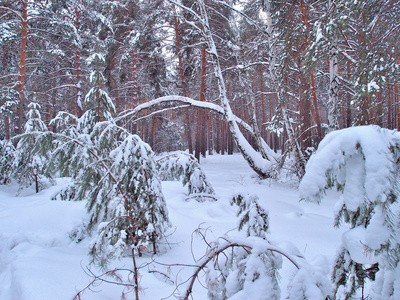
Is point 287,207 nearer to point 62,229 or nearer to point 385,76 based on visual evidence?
point 385,76

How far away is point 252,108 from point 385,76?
5843 mm

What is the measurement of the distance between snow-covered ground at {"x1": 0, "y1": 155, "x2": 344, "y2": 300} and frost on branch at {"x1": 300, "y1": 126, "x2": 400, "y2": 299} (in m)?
0.21

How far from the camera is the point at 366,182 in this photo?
0.84 m

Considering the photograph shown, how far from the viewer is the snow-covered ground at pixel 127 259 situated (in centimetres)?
191

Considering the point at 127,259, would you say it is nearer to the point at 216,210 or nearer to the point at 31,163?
the point at 216,210

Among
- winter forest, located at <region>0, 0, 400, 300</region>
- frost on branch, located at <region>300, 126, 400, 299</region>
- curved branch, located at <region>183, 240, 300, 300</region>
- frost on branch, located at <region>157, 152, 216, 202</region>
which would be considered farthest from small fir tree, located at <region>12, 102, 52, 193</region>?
frost on branch, located at <region>300, 126, 400, 299</region>

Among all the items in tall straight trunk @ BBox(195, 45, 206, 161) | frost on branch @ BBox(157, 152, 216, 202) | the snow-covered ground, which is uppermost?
tall straight trunk @ BBox(195, 45, 206, 161)

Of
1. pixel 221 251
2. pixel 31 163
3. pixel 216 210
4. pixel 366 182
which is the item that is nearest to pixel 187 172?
pixel 216 210

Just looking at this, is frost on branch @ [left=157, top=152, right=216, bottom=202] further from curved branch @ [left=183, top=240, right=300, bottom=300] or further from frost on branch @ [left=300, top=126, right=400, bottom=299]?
frost on branch @ [left=300, top=126, right=400, bottom=299]

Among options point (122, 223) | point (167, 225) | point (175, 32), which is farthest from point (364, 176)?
point (175, 32)

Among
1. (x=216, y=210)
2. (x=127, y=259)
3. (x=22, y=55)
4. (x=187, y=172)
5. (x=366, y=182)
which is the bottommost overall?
(x=127, y=259)

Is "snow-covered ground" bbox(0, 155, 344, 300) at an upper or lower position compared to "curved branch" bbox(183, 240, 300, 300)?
lower

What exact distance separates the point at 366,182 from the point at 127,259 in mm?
2490

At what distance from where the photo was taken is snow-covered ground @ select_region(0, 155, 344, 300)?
1.91m
